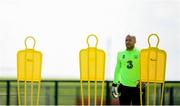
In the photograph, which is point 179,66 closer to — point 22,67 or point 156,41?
point 156,41

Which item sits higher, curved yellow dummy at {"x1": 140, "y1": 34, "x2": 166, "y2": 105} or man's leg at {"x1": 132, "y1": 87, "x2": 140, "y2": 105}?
curved yellow dummy at {"x1": 140, "y1": 34, "x2": 166, "y2": 105}

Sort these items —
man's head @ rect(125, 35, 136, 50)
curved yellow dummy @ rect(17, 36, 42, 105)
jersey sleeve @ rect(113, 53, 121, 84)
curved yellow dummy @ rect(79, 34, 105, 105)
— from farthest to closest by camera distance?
curved yellow dummy @ rect(17, 36, 42, 105) → curved yellow dummy @ rect(79, 34, 105, 105) → jersey sleeve @ rect(113, 53, 121, 84) → man's head @ rect(125, 35, 136, 50)

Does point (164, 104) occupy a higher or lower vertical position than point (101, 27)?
lower

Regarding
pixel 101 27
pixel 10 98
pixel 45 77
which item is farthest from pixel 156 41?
pixel 10 98

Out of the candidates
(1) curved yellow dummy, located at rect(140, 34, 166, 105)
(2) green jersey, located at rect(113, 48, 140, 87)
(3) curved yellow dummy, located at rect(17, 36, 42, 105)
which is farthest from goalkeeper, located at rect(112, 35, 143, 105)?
(3) curved yellow dummy, located at rect(17, 36, 42, 105)

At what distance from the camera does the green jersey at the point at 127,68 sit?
430 cm

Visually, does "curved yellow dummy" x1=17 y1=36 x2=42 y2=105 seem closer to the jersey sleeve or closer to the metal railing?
the metal railing

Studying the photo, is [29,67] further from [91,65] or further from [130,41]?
[130,41]

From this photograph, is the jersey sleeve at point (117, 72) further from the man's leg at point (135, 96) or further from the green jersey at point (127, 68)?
the man's leg at point (135, 96)

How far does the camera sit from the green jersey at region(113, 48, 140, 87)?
14.1 ft

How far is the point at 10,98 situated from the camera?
498 cm

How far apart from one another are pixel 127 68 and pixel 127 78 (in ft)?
0.45

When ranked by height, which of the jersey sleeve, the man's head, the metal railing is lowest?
the metal railing

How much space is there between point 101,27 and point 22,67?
3.87 ft
